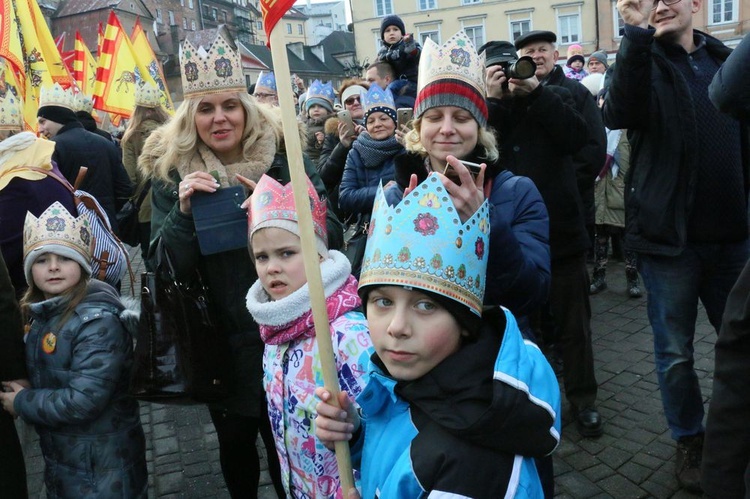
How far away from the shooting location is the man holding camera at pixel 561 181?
3178 mm

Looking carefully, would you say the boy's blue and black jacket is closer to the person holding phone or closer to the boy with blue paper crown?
the boy with blue paper crown

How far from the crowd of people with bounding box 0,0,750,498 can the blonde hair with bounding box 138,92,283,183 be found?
10 mm

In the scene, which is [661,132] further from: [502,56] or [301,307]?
[301,307]

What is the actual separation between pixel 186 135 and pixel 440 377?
170cm

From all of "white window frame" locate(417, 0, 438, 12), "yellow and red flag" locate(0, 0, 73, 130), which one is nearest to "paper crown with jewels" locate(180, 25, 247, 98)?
"yellow and red flag" locate(0, 0, 73, 130)

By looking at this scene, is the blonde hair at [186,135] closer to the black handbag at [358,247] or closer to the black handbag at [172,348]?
the black handbag at [172,348]

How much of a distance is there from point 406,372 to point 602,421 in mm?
2631

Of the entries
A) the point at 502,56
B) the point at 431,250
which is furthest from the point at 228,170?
the point at 502,56

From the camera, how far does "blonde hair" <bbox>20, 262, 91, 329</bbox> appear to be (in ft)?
8.57

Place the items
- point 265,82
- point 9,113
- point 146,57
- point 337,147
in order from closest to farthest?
point 9,113
point 337,147
point 265,82
point 146,57

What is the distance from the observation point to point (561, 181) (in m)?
3.45

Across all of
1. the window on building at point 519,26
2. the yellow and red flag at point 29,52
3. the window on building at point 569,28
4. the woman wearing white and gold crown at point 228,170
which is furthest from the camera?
the window on building at point 519,26

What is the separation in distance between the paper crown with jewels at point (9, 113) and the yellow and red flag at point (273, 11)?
334 cm

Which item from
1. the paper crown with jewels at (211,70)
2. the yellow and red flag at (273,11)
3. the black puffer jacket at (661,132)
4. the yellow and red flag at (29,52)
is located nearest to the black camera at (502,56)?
the black puffer jacket at (661,132)
